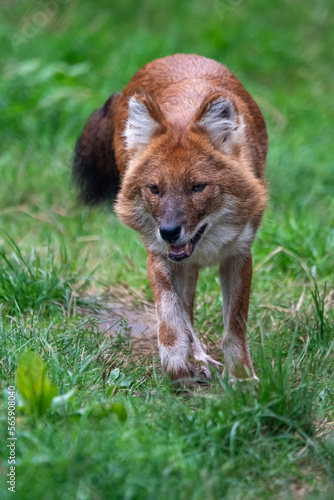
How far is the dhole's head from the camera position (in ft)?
14.2

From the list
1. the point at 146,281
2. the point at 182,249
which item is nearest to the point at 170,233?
the point at 182,249

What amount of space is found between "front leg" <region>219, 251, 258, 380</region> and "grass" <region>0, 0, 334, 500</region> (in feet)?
0.59

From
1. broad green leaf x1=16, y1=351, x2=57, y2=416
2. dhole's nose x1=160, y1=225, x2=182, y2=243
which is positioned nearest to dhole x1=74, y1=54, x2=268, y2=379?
dhole's nose x1=160, y1=225, x2=182, y2=243

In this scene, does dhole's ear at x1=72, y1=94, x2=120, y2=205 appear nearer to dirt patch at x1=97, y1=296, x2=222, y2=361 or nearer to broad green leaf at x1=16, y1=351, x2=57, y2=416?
dirt patch at x1=97, y1=296, x2=222, y2=361

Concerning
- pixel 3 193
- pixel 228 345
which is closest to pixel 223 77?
pixel 228 345

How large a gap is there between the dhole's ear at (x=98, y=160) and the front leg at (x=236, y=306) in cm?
154

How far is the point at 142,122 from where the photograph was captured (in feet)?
15.1

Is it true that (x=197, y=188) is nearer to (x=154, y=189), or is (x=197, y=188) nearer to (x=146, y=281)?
(x=154, y=189)

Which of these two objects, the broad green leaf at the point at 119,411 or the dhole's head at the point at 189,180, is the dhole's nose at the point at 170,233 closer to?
the dhole's head at the point at 189,180

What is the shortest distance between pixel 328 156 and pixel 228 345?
4.66 m

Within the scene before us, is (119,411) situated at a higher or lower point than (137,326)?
higher

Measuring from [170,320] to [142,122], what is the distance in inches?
47.5

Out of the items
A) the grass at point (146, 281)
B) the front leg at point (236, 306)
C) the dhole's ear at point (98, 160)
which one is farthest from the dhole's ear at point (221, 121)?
the dhole's ear at point (98, 160)

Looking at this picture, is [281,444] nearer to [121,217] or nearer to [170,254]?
[170,254]
